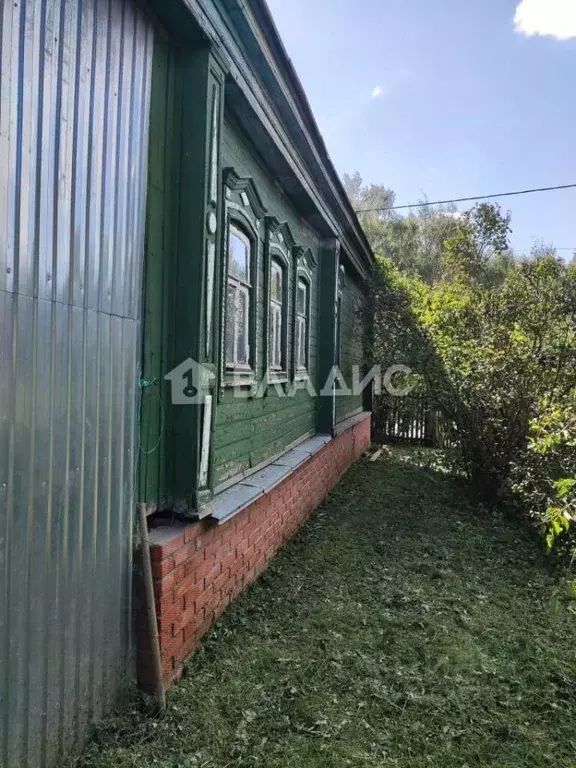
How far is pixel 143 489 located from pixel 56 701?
1.00 metres

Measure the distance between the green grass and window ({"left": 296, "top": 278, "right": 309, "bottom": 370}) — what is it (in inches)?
92.3

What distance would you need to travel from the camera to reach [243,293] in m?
4.50

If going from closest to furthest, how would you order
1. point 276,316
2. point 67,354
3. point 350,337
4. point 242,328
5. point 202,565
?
point 67,354 < point 202,565 < point 242,328 < point 276,316 < point 350,337

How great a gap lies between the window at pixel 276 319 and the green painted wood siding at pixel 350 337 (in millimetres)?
3296

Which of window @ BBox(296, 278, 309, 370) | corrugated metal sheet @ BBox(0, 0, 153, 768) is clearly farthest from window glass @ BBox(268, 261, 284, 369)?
corrugated metal sheet @ BBox(0, 0, 153, 768)

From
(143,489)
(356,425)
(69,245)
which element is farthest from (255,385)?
(356,425)

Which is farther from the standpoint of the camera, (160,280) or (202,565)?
(202,565)

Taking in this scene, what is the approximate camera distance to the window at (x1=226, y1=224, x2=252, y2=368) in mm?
4098

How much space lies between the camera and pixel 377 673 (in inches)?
117

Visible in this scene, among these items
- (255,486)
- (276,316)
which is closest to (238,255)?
(276,316)

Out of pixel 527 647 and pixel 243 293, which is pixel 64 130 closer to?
pixel 243 293

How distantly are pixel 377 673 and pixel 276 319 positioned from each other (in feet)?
11.6

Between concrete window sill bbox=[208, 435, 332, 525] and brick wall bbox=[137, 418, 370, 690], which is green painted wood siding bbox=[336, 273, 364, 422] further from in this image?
brick wall bbox=[137, 418, 370, 690]

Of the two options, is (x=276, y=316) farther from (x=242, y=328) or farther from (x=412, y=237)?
(x=412, y=237)
